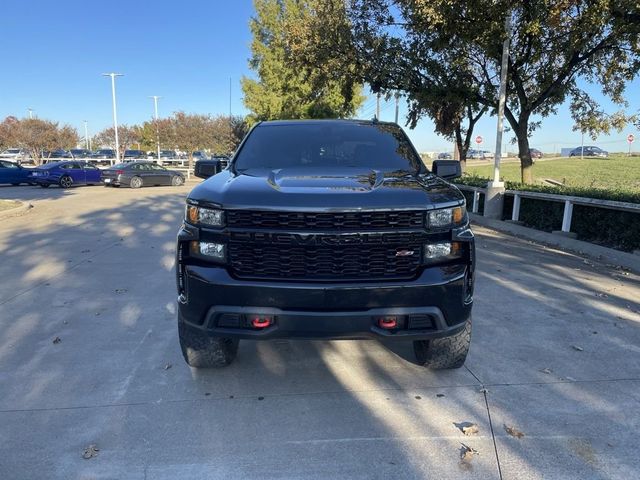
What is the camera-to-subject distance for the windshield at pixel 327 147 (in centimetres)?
429

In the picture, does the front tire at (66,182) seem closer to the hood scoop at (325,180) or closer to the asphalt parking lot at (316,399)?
the asphalt parking lot at (316,399)

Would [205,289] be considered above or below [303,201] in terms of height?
below

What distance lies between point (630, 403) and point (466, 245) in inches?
63.2

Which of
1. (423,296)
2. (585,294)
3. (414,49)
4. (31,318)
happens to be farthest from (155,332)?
(414,49)

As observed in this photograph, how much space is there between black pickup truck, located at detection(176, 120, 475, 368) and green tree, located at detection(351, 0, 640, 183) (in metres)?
8.51

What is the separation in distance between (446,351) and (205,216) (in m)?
2.01

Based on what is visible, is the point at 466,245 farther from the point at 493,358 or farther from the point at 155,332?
the point at 155,332

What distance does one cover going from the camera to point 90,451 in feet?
9.45

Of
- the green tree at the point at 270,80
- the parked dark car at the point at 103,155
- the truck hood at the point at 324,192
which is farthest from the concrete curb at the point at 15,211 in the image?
the parked dark car at the point at 103,155

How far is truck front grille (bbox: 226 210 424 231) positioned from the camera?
9.96ft

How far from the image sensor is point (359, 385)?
3.69 metres

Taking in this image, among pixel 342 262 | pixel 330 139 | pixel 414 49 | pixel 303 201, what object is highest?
pixel 414 49

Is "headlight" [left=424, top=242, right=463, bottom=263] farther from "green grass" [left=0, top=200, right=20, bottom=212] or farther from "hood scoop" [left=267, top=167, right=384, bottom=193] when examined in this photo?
"green grass" [left=0, top=200, right=20, bottom=212]

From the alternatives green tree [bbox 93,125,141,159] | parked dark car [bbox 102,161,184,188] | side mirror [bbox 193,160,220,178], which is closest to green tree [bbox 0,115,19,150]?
green tree [bbox 93,125,141,159]
